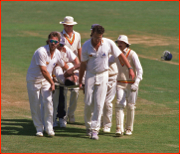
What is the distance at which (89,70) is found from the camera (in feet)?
32.0

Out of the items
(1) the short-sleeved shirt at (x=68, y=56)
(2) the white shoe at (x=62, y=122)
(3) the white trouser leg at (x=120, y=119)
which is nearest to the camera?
(3) the white trouser leg at (x=120, y=119)

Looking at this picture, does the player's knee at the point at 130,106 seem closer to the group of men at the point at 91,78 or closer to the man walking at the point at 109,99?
the group of men at the point at 91,78

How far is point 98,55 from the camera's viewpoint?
9.62 meters

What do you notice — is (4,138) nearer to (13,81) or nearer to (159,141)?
(159,141)

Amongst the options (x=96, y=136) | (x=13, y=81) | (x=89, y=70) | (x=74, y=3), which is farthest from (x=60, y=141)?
(x=74, y=3)

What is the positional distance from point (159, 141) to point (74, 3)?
40.6 metres

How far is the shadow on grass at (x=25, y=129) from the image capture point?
10.2 m

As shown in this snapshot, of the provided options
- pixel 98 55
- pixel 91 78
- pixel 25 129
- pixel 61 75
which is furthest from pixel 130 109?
pixel 25 129

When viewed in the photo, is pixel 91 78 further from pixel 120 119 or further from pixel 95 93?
pixel 120 119

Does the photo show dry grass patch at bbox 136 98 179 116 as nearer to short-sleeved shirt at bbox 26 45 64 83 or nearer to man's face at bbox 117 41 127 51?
man's face at bbox 117 41 127 51

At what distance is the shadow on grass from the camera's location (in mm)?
10242

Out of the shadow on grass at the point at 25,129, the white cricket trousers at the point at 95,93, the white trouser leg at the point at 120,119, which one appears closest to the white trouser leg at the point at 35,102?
the shadow on grass at the point at 25,129

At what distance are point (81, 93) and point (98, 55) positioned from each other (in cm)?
682

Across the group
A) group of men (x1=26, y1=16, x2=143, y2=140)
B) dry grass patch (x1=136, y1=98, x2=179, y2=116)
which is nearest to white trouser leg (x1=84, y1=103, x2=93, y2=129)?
group of men (x1=26, y1=16, x2=143, y2=140)
